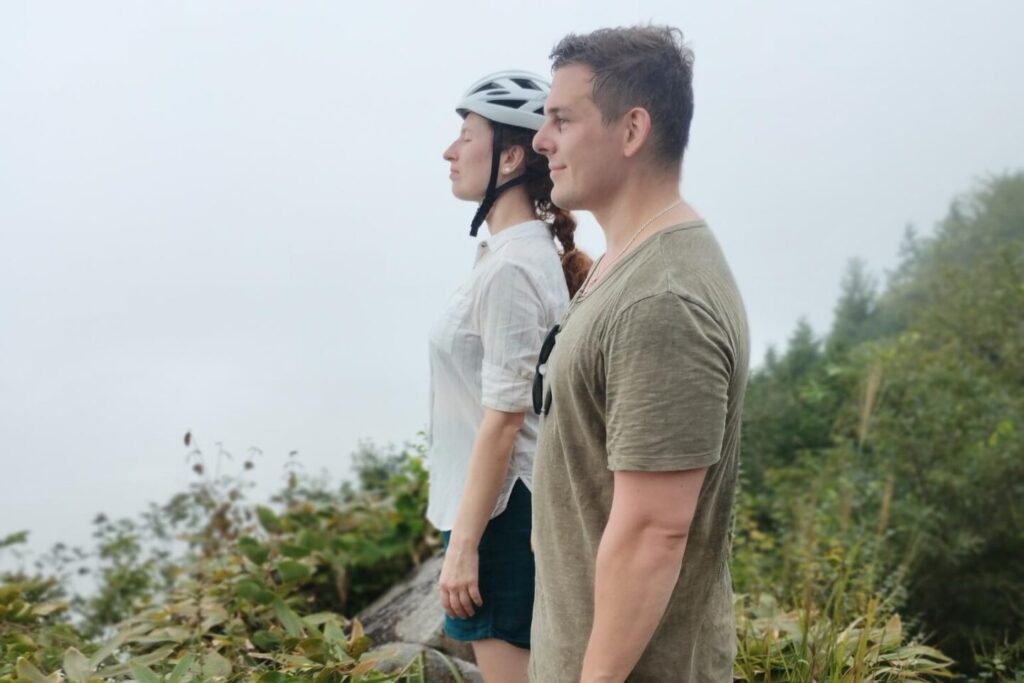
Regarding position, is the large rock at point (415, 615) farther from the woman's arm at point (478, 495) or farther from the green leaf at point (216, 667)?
the woman's arm at point (478, 495)

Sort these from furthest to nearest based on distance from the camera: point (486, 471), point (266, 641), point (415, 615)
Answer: point (415, 615) < point (266, 641) < point (486, 471)

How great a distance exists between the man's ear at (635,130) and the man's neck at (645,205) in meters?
0.05

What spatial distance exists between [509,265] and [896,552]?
25.9 feet

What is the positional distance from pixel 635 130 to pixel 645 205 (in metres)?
0.13

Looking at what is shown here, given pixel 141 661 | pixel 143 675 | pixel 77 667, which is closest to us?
pixel 143 675

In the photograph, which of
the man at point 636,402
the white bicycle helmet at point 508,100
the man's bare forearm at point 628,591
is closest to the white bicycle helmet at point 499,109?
the white bicycle helmet at point 508,100

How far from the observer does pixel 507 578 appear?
2.67m

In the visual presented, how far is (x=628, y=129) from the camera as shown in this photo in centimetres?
196

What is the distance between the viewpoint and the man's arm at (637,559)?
175 centimetres

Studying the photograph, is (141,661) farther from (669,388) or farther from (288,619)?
(669,388)

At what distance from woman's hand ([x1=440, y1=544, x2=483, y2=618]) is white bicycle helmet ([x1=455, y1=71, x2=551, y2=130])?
3.38ft

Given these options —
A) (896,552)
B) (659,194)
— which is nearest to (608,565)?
(659,194)

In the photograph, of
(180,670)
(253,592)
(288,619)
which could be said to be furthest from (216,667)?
(253,592)

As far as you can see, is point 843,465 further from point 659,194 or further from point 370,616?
point 659,194
